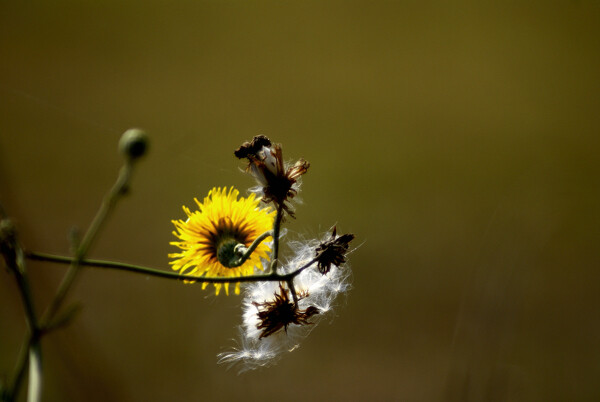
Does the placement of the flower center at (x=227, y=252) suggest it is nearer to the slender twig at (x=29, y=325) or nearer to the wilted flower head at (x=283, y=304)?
the wilted flower head at (x=283, y=304)

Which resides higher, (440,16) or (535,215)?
(440,16)

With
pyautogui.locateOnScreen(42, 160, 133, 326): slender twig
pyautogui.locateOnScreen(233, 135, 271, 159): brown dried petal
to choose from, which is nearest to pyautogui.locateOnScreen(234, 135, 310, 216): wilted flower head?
pyautogui.locateOnScreen(233, 135, 271, 159): brown dried petal

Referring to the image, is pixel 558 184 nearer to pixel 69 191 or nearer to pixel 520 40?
pixel 520 40

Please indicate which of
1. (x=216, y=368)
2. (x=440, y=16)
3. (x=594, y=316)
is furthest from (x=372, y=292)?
(x=440, y=16)

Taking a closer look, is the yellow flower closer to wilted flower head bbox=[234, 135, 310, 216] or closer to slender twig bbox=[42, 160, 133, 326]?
wilted flower head bbox=[234, 135, 310, 216]

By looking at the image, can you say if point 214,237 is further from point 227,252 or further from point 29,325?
point 29,325

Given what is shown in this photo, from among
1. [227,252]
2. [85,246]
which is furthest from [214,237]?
[85,246]
